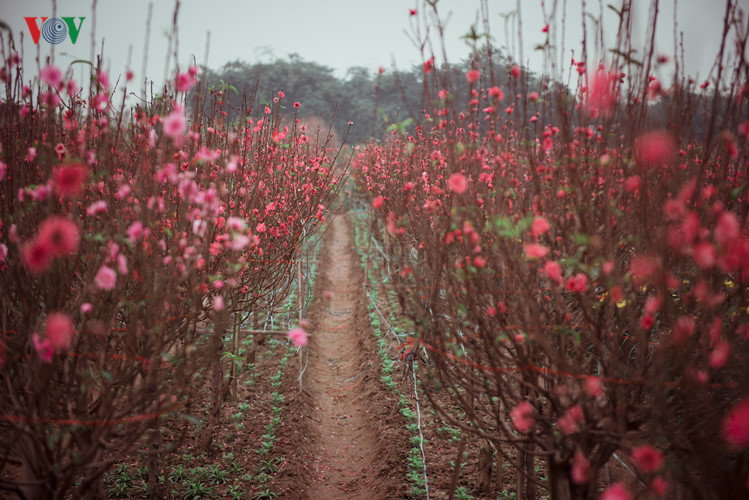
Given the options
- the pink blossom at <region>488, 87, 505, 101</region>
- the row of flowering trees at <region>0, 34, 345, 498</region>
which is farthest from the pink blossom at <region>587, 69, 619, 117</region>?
the row of flowering trees at <region>0, 34, 345, 498</region>

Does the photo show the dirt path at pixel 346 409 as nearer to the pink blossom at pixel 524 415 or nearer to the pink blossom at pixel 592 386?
the pink blossom at pixel 524 415

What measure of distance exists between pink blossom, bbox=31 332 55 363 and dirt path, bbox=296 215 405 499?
5.85 feet

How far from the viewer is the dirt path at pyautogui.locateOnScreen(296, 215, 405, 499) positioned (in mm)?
5379

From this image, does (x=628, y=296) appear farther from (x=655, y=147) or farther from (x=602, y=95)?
(x=602, y=95)

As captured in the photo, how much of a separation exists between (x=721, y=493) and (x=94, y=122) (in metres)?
4.02

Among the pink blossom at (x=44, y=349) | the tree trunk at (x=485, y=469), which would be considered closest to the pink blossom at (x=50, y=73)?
the pink blossom at (x=44, y=349)

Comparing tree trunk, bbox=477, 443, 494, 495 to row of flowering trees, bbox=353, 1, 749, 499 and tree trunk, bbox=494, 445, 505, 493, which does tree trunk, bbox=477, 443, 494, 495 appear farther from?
row of flowering trees, bbox=353, 1, 749, 499

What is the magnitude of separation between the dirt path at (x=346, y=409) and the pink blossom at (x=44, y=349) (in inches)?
70.2

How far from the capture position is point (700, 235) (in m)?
1.89

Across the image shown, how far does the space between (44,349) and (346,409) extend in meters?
5.67

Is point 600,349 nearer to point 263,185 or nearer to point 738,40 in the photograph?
point 738,40

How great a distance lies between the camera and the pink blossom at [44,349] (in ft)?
6.77

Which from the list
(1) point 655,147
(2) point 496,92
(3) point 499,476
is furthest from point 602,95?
(3) point 499,476

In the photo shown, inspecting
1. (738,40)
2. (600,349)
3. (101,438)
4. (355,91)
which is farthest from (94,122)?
(355,91)
